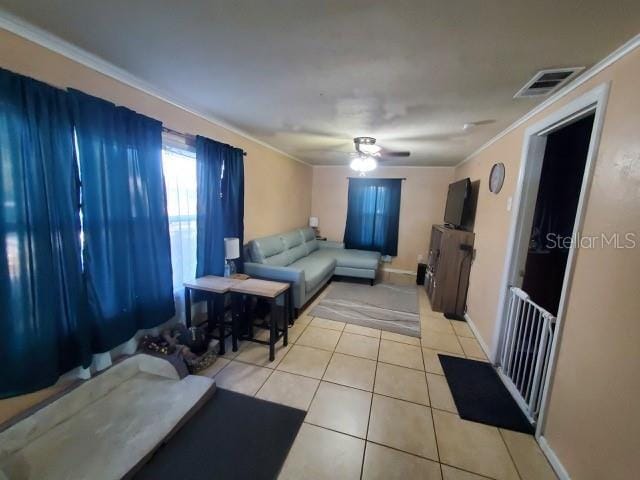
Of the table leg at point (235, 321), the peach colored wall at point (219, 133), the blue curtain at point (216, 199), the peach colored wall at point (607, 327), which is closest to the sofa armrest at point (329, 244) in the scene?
the peach colored wall at point (219, 133)

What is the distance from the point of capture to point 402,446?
5.34ft

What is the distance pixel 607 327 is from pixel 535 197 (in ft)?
4.41

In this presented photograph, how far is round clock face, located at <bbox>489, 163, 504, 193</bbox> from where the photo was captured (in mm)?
2699

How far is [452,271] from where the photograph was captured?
11.7ft

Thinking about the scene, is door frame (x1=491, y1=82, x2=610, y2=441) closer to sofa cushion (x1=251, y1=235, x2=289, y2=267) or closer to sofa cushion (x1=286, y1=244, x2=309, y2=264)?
sofa cushion (x1=251, y1=235, x2=289, y2=267)

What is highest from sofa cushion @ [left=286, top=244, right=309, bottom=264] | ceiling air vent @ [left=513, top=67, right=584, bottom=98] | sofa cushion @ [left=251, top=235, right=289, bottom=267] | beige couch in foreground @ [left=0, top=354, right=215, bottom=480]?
ceiling air vent @ [left=513, top=67, right=584, bottom=98]

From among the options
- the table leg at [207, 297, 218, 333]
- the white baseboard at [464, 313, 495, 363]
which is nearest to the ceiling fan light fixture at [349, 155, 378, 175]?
the table leg at [207, 297, 218, 333]

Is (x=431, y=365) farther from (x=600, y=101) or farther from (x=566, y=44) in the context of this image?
(x=566, y=44)

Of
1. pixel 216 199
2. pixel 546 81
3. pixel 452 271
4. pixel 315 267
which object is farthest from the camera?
pixel 315 267

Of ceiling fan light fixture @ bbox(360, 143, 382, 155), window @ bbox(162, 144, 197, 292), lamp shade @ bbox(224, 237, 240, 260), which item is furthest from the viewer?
ceiling fan light fixture @ bbox(360, 143, 382, 155)

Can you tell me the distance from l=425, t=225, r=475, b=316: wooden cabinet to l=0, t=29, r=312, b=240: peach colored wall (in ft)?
8.84

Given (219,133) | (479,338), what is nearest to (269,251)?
(219,133)

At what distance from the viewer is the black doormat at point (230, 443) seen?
1432 millimetres

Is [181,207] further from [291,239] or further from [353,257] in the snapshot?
[353,257]
